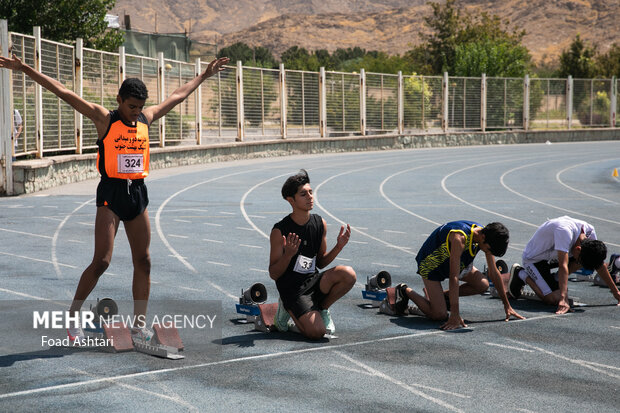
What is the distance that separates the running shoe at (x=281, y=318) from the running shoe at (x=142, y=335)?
1166 millimetres

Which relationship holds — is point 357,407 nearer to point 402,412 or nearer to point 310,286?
point 402,412

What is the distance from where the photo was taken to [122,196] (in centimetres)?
591

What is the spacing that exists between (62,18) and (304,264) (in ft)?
87.0

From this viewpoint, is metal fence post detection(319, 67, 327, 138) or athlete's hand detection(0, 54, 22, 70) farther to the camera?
metal fence post detection(319, 67, 327, 138)

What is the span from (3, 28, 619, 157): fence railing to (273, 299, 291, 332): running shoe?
37.6ft

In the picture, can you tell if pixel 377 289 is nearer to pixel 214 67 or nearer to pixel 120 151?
pixel 214 67

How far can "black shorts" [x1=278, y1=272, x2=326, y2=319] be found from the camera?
662 cm

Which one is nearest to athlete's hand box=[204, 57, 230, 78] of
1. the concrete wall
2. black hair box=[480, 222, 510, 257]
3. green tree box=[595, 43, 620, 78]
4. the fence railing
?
black hair box=[480, 222, 510, 257]

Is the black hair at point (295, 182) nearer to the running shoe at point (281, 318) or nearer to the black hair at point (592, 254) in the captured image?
the running shoe at point (281, 318)

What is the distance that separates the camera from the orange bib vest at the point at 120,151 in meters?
5.92

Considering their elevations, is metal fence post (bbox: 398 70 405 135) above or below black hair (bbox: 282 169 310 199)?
above

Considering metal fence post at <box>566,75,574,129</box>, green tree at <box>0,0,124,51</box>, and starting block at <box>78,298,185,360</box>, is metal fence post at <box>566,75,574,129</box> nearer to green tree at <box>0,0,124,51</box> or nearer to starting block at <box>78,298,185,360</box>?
green tree at <box>0,0,124,51</box>

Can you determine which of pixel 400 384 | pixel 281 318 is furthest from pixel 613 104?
pixel 400 384

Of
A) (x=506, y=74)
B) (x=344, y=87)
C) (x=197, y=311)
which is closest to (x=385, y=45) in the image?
(x=506, y=74)
